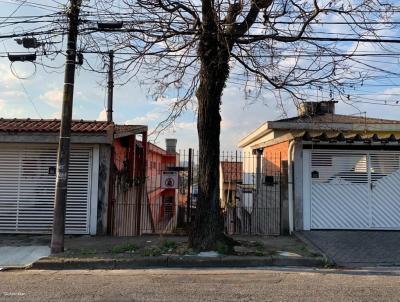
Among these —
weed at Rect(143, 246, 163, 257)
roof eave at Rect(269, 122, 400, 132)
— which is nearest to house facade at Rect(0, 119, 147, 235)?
weed at Rect(143, 246, 163, 257)

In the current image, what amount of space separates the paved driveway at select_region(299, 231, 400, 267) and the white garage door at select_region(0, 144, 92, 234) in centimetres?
637

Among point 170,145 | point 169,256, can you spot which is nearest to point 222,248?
point 169,256

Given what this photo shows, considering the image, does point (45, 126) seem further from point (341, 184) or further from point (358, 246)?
point (358, 246)

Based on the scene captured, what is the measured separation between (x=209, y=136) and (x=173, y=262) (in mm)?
2929

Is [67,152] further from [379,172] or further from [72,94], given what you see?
[379,172]

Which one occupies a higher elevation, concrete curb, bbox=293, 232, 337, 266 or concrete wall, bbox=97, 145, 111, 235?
concrete wall, bbox=97, 145, 111, 235

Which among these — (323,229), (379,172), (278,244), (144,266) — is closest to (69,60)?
(144,266)

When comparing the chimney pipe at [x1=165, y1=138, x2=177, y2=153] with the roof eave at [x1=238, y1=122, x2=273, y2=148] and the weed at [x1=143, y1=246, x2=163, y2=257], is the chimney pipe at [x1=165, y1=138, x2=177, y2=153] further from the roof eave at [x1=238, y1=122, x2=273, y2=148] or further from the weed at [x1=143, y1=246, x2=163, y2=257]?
the weed at [x1=143, y1=246, x2=163, y2=257]

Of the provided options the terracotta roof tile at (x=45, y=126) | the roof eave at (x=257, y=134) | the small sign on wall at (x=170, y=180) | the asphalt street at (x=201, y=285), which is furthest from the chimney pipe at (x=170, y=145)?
the asphalt street at (x=201, y=285)

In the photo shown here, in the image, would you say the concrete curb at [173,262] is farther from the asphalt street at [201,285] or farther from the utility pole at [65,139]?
the utility pole at [65,139]

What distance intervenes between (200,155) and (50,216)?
18.2 ft

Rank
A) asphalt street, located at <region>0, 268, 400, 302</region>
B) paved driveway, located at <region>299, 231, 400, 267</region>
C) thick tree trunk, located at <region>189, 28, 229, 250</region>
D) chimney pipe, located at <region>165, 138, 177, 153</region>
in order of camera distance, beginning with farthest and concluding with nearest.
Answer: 1. chimney pipe, located at <region>165, 138, 177, 153</region>
2. thick tree trunk, located at <region>189, 28, 229, 250</region>
3. paved driveway, located at <region>299, 231, 400, 267</region>
4. asphalt street, located at <region>0, 268, 400, 302</region>

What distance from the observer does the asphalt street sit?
7.19m

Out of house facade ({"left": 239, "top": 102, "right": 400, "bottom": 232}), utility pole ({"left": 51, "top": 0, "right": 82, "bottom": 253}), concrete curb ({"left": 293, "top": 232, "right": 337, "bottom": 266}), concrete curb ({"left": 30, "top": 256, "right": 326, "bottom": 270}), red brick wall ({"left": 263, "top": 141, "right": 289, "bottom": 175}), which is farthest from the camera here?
red brick wall ({"left": 263, "top": 141, "right": 289, "bottom": 175})
